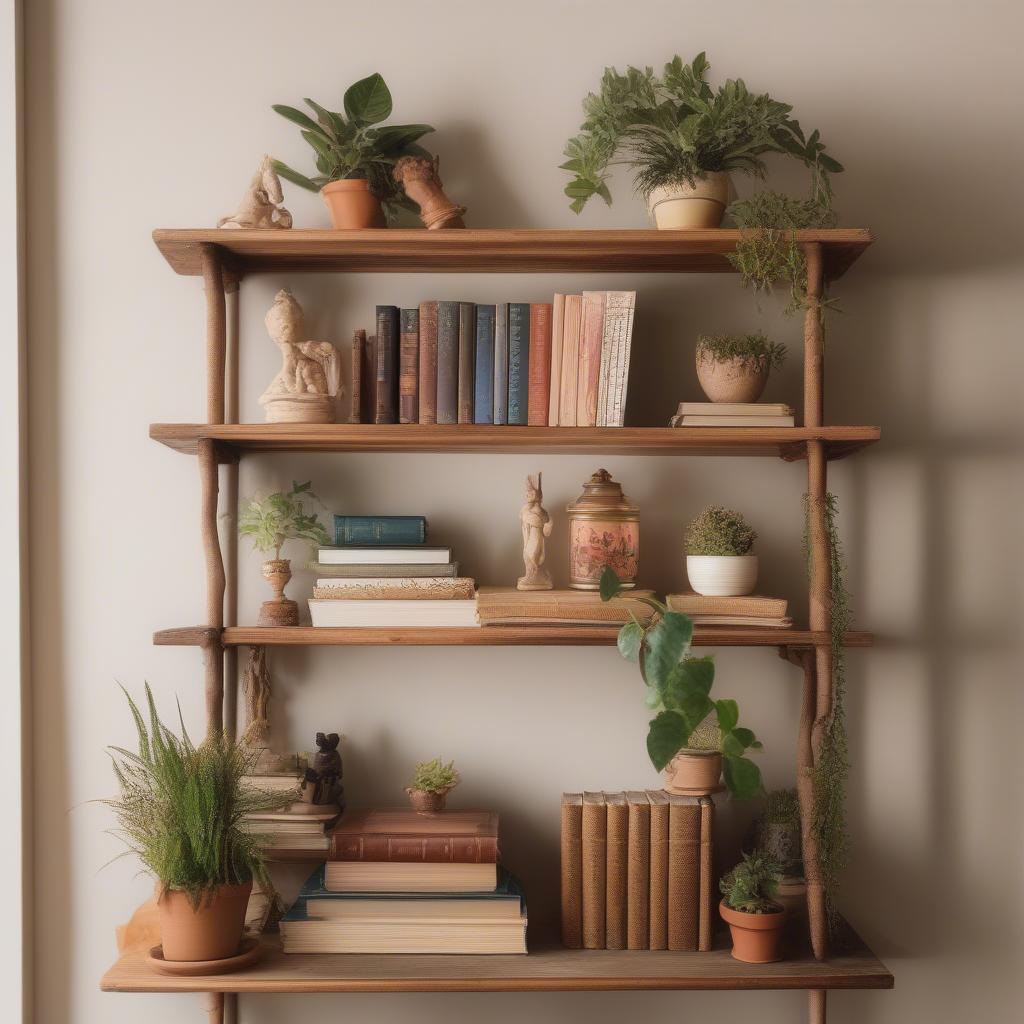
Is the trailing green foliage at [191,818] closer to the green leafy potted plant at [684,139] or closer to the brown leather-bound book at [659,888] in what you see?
the brown leather-bound book at [659,888]

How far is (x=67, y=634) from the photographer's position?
1.99 metres

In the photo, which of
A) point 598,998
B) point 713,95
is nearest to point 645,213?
point 713,95

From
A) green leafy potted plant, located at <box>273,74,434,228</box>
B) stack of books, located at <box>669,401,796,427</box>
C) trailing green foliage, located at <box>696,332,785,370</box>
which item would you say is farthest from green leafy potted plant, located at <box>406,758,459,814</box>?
green leafy potted plant, located at <box>273,74,434,228</box>

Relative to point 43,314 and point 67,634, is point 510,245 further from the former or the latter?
point 67,634

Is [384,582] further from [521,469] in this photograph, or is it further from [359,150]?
[359,150]

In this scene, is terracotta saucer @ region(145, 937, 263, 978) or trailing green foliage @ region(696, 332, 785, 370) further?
A: trailing green foliage @ region(696, 332, 785, 370)

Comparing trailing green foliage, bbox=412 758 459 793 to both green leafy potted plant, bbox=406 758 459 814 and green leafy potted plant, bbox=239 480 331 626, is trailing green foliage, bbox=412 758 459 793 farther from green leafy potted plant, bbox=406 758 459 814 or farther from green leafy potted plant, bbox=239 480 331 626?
green leafy potted plant, bbox=239 480 331 626

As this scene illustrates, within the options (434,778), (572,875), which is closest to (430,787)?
(434,778)

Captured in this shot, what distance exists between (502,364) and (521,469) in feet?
0.84

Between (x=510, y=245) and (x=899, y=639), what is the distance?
1035 mm

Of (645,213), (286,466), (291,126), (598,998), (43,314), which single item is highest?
(291,126)

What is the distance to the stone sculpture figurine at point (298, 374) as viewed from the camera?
6.02 feet

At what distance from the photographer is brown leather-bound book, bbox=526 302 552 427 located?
181cm

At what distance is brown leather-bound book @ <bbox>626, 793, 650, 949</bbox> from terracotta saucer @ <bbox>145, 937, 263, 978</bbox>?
0.63 metres
